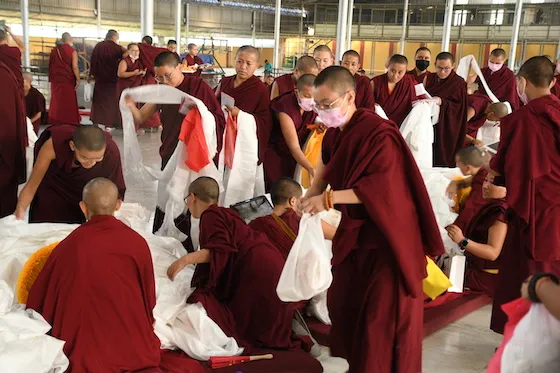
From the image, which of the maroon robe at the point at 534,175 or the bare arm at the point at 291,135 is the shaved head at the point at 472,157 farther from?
the bare arm at the point at 291,135

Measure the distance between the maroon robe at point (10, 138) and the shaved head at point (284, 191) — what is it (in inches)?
82.3

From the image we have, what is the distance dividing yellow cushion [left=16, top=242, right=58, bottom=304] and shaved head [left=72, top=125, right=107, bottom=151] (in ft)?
2.46

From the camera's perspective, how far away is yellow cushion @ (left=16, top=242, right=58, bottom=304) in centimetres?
284

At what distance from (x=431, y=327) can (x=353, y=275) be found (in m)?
1.25

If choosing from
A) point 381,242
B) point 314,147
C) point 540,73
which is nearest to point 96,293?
point 381,242

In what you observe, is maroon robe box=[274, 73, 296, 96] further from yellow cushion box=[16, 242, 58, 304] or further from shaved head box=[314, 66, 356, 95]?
yellow cushion box=[16, 242, 58, 304]

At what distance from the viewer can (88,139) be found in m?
3.46

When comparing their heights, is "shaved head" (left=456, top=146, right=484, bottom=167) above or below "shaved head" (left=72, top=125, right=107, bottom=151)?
below

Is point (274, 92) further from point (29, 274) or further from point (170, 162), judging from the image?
point (29, 274)

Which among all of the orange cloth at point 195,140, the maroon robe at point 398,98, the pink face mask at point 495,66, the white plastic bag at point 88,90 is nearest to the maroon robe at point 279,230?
the orange cloth at point 195,140

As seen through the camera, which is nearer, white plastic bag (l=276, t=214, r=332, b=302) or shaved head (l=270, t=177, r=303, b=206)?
white plastic bag (l=276, t=214, r=332, b=302)

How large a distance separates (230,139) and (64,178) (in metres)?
1.34

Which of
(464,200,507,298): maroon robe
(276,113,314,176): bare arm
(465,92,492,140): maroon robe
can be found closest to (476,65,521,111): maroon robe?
(465,92,492,140): maroon robe

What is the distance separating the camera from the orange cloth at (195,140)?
445 centimetres
